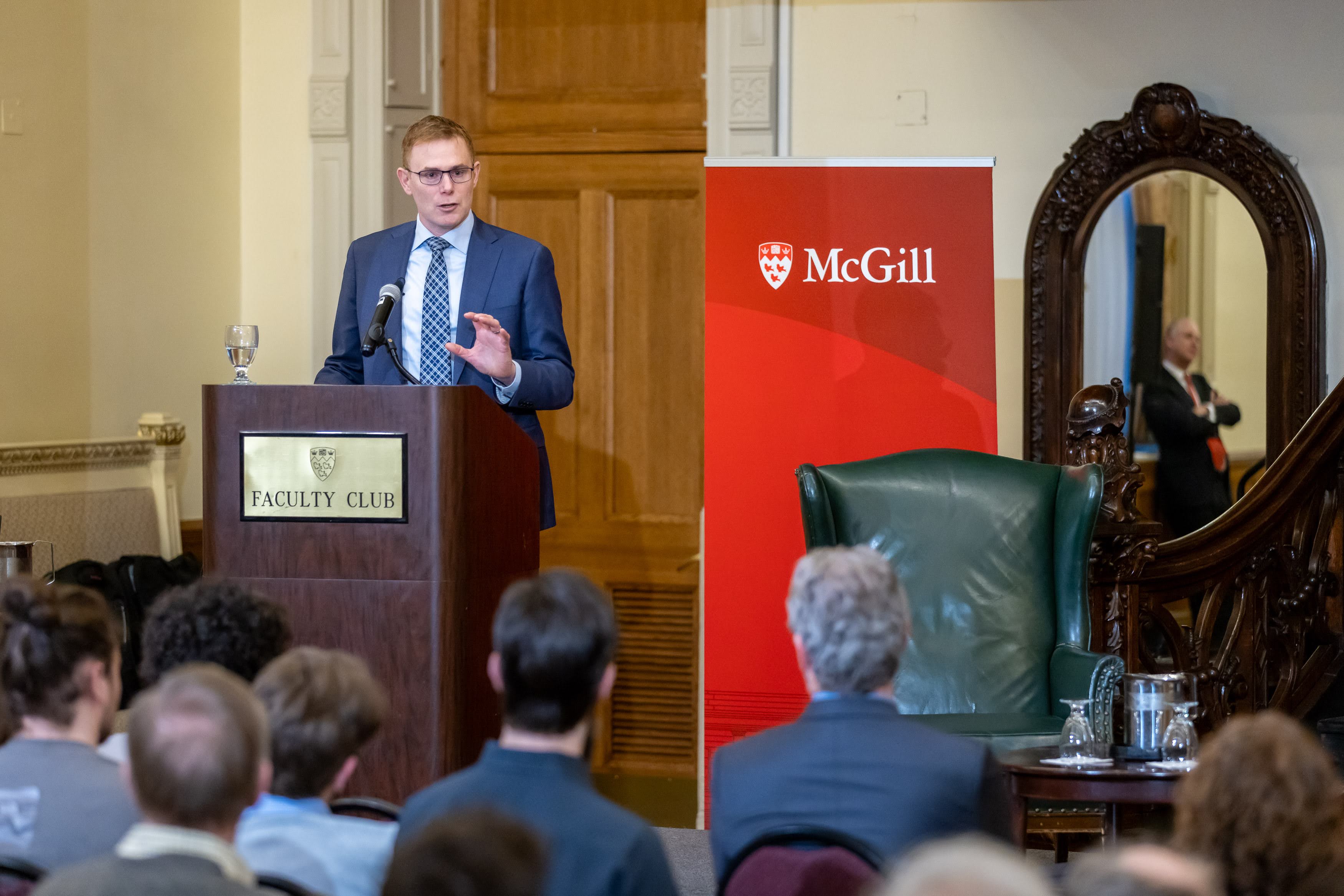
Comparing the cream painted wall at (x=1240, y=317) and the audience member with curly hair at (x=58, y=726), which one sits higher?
the cream painted wall at (x=1240, y=317)

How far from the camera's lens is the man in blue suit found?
11.5 feet

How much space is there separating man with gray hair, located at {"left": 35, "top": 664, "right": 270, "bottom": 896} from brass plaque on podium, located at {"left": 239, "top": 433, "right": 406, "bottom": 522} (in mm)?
1200

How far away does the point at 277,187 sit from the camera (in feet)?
20.9

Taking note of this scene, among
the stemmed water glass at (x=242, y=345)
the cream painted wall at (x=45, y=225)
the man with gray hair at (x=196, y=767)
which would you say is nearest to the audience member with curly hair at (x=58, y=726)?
the man with gray hair at (x=196, y=767)

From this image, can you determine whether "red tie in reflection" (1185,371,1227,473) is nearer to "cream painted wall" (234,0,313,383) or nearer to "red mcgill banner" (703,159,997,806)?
"red mcgill banner" (703,159,997,806)

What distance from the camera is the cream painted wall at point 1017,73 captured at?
229 inches

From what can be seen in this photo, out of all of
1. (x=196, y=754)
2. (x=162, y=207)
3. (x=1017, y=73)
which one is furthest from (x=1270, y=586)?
(x=162, y=207)

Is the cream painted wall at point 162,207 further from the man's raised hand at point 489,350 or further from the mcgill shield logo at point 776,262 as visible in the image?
the man's raised hand at point 489,350

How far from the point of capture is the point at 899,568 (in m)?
4.08

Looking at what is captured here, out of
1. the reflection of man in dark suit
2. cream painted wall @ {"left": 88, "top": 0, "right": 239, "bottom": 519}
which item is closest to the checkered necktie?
cream painted wall @ {"left": 88, "top": 0, "right": 239, "bottom": 519}

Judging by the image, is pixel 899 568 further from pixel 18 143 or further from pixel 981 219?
pixel 18 143

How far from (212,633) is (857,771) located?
38.1 inches

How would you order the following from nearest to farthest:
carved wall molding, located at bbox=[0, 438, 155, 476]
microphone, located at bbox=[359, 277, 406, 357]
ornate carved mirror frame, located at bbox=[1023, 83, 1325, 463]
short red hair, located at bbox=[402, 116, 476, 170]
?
microphone, located at bbox=[359, 277, 406, 357], short red hair, located at bbox=[402, 116, 476, 170], carved wall molding, located at bbox=[0, 438, 155, 476], ornate carved mirror frame, located at bbox=[1023, 83, 1325, 463]

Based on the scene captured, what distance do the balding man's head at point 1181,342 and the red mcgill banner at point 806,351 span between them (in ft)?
5.81
